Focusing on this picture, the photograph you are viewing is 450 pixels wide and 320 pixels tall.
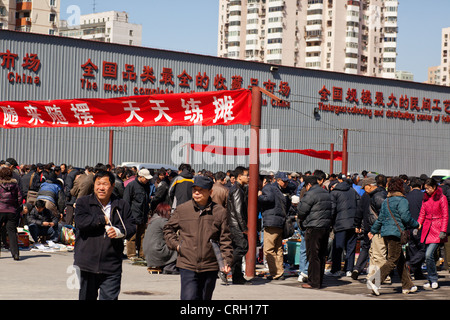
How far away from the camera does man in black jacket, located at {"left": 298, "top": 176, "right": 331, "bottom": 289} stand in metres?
12.5

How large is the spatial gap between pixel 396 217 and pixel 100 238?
5.68 m

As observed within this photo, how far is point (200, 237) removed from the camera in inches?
303

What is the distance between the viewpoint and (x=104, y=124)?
16406 mm

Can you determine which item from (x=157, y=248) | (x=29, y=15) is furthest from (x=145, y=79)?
(x=29, y=15)

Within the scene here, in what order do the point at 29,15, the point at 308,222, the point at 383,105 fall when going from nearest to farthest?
the point at 308,222 → the point at 383,105 → the point at 29,15

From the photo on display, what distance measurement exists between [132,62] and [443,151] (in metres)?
23.5

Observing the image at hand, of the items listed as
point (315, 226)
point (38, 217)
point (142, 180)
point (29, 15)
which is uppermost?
point (29, 15)

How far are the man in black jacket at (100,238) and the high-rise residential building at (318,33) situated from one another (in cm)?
13130

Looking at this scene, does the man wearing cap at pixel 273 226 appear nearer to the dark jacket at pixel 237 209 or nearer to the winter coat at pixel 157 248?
the dark jacket at pixel 237 209

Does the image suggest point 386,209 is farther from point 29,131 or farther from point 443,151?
point 443,151

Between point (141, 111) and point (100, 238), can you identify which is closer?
point (100, 238)

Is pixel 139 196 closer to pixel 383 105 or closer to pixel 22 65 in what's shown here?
pixel 22 65

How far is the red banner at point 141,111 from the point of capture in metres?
13.9
